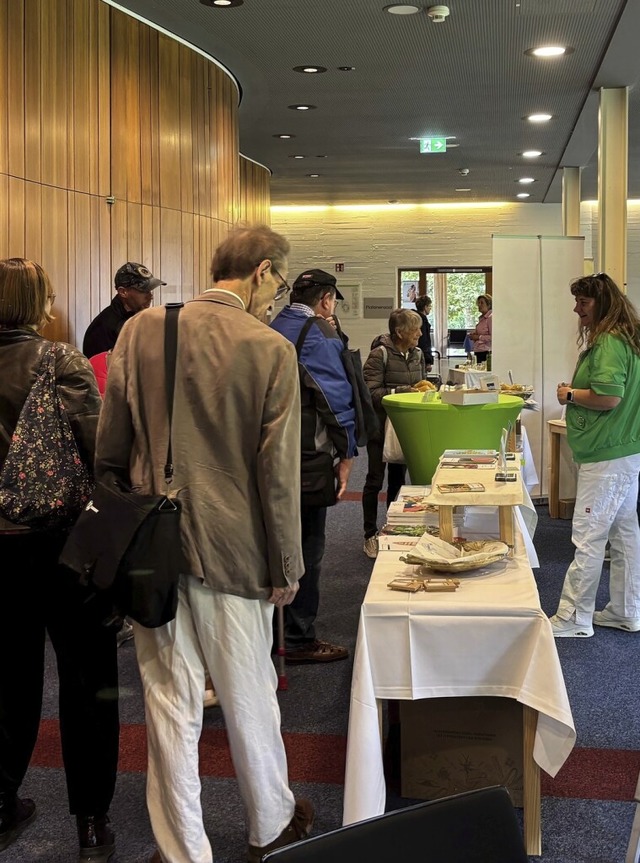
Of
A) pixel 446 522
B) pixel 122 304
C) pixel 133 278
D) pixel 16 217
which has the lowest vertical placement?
pixel 446 522

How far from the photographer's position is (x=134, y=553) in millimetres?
2016

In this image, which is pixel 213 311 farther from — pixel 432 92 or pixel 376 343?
pixel 432 92

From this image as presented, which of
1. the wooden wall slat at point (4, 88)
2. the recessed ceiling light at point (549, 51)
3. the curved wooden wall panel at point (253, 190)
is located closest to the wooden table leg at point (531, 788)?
the wooden wall slat at point (4, 88)

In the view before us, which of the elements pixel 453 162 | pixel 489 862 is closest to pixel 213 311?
pixel 489 862

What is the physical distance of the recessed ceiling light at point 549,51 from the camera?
6.68 metres

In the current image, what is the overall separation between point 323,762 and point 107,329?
6.76 feet

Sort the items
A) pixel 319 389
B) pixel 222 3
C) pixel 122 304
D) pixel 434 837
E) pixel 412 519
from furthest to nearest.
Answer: pixel 222 3
pixel 122 304
pixel 319 389
pixel 412 519
pixel 434 837

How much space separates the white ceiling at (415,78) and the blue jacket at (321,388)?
10.3 ft

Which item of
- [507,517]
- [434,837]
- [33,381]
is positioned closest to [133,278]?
[33,381]

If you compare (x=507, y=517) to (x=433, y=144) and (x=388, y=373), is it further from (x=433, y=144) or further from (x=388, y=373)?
(x=433, y=144)

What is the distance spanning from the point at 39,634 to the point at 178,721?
1.77 feet

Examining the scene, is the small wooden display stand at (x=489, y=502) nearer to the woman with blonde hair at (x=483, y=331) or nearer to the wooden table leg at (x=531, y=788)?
the wooden table leg at (x=531, y=788)

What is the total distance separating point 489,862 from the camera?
1.13 m

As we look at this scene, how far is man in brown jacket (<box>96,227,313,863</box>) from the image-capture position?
6.86 ft
